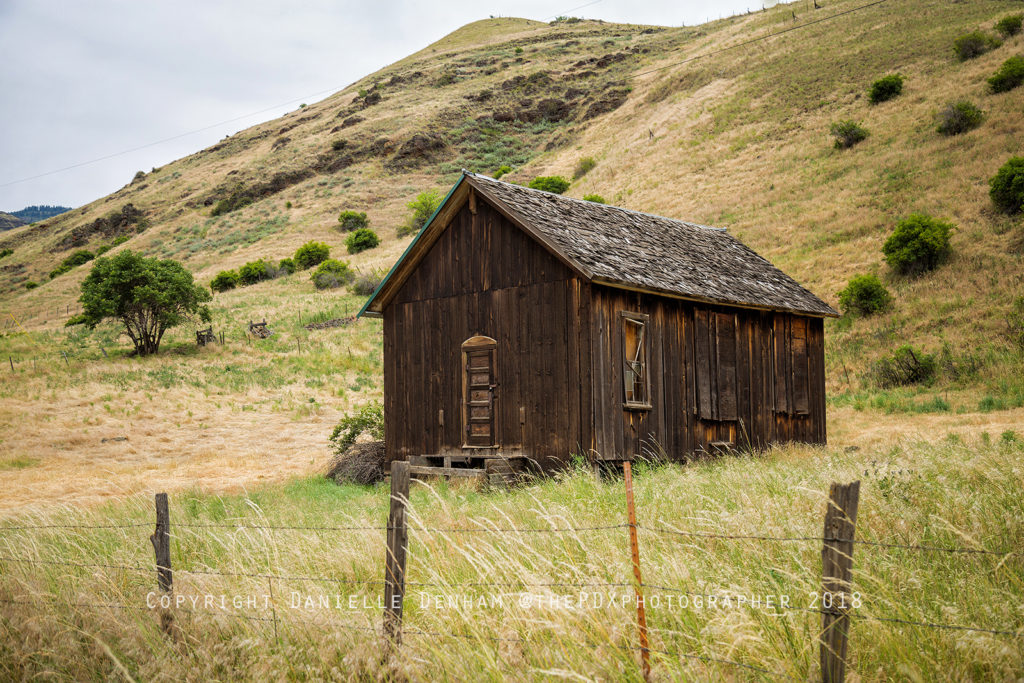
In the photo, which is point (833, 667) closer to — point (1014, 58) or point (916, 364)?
point (916, 364)

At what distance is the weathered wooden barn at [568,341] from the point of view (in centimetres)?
1316

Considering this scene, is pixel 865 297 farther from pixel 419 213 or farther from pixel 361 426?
pixel 419 213

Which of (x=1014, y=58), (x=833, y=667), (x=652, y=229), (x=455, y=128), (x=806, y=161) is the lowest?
(x=833, y=667)

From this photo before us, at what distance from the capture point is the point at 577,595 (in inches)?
187

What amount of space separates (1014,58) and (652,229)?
31.1 m

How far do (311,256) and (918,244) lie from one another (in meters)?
38.5

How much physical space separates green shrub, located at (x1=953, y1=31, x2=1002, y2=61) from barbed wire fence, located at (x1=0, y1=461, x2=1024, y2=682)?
46892 mm

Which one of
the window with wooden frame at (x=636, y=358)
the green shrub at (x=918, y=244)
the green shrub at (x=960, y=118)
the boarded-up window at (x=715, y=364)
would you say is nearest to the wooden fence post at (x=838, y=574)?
the window with wooden frame at (x=636, y=358)

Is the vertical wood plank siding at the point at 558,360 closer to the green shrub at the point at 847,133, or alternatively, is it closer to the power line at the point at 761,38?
the green shrub at the point at 847,133

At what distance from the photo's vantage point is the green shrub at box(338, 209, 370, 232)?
204 feet

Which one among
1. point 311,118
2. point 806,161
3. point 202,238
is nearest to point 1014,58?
point 806,161

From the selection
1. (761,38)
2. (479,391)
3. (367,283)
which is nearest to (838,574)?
(479,391)

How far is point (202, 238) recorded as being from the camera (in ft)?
219

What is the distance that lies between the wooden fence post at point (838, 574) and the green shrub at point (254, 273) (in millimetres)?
52399
